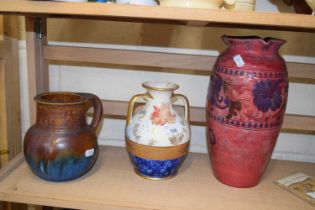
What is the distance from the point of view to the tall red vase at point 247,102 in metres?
0.63

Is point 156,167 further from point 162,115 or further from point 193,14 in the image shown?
point 193,14

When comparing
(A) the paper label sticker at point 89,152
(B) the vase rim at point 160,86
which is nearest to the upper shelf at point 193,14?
(B) the vase rim at point 160,86

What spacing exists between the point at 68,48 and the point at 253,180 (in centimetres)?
57

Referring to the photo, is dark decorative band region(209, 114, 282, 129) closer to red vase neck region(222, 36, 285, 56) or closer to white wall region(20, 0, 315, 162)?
red vase neck region(222, 36, 285, 56)

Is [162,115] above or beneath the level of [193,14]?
beneath

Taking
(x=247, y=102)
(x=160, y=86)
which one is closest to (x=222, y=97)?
(x=247, y=102)

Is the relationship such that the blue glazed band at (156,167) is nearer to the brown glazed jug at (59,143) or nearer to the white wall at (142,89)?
the brown glazed jug at (59,143)

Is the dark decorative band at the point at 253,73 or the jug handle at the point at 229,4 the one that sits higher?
the jug handle at the point at 229,4

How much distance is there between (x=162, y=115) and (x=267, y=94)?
23cm

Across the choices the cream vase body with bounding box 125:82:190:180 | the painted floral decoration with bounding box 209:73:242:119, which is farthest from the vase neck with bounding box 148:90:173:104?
the painted floral decoration with bounding box 209:73:242:119

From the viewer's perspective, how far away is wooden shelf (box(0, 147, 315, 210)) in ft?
2.11

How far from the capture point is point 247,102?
0.63 metres

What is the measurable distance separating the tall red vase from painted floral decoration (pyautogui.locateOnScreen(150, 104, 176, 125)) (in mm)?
88

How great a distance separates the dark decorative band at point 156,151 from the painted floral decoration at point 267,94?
0.20 meters
